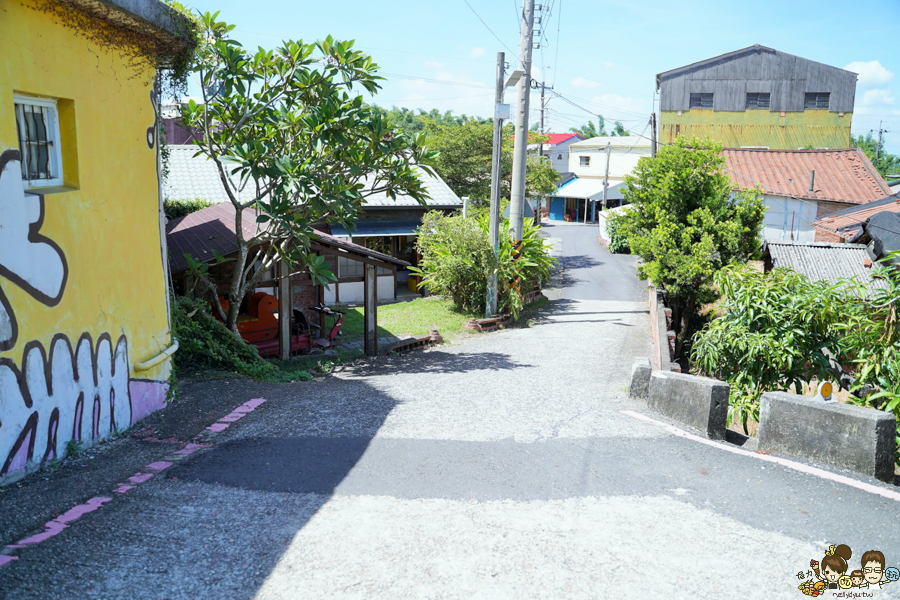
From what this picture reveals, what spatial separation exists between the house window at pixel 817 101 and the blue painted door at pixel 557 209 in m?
17.9

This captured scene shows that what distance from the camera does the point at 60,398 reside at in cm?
543

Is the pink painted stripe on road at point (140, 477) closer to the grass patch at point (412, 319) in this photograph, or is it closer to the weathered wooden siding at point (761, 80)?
the grass patch at point (412, 319)

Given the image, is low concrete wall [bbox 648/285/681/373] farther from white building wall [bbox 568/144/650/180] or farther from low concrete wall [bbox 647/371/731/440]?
white building wall [bbox 568/144/650/180]

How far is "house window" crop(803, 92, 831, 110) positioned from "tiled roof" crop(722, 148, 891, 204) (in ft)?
35.0

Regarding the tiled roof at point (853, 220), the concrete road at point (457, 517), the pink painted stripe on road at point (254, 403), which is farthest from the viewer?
the tiled roof at point (853, 220)

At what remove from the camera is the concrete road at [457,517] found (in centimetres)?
387

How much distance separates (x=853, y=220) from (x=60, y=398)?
18.3m

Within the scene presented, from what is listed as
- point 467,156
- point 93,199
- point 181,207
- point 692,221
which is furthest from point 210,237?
point 467,156

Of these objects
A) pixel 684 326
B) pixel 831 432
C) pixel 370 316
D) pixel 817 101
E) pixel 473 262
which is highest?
pixel 817 101

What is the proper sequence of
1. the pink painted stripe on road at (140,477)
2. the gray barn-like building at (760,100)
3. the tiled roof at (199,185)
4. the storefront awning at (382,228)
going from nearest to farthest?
the pink painted stripe on road at (140,477) → the tiled roof at (199,185) → the storefront awning at (382,228) → the gray barn-like building at (760,100)

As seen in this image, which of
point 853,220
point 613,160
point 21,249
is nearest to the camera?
point 21,249

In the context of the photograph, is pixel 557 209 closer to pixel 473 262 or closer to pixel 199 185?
pixel 473 262

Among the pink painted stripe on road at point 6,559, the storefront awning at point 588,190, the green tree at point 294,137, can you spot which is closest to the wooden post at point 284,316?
the green tree at point 294,137

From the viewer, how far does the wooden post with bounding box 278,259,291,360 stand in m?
12.2
